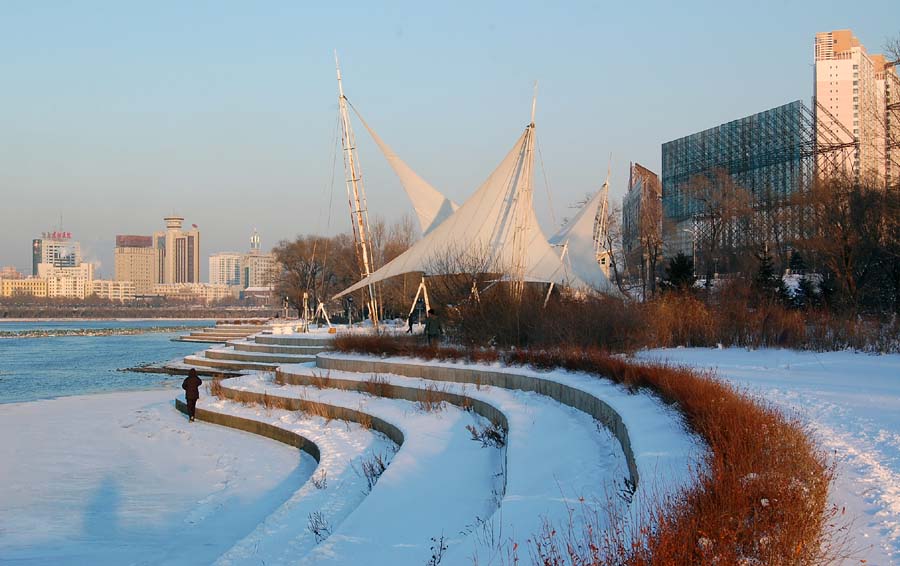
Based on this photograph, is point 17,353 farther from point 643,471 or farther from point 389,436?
point 643,471

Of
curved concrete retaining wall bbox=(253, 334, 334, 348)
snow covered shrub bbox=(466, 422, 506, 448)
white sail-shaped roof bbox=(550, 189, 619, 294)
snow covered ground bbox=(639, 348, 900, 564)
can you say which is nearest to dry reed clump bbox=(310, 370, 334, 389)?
curved concrete retaining wall bbox=(253, 334, 334, 348)

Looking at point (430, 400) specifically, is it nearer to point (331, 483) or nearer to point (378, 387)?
point (378, 387)

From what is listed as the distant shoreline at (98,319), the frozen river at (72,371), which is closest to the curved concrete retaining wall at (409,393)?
the frozen river at (72,371)

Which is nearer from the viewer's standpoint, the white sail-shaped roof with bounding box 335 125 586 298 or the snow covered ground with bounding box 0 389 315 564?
the snow covered ground with bounding box 0 389 315 564

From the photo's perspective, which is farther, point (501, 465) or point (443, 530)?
point (501, 465)

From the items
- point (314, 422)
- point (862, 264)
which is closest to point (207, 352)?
point (314, 422)

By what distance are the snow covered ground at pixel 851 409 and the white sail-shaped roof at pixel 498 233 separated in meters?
9.14

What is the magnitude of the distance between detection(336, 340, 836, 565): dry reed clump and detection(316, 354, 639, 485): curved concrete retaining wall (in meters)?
0.85

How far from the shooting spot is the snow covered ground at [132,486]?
8461mm

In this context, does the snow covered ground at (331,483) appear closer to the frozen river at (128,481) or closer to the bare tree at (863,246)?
the frozen river at (128,481)

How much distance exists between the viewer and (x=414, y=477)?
8.96 metres

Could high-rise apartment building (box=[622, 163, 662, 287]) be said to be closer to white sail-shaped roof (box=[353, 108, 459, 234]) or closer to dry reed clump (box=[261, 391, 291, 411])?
white sail-shaped roof (box=[353, 108, 459, 234])

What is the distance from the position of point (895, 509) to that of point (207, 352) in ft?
89.0

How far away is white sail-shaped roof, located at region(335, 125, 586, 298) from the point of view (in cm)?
2425
